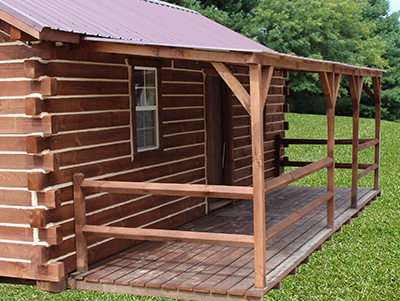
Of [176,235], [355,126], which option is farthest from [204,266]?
[355,126]

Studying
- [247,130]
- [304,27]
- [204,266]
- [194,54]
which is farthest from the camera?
[304,27]

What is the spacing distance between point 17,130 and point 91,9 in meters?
2.51

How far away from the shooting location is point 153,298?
7.27 metres

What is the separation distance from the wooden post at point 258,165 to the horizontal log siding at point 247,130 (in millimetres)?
5652

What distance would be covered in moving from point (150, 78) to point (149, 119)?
646 millimetres

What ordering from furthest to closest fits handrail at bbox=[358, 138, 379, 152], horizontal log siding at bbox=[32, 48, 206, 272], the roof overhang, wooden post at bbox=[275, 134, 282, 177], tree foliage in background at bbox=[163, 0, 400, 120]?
tree foliage in background at bbox=[163, 0, 400, 120] < wooden post at bbox=[275, 134, 282, 177] < handrail at bbox=[358, 138, 379, 152] < horizontal log siding at bbox=[32, 48, 206, 272] < the roof overhang

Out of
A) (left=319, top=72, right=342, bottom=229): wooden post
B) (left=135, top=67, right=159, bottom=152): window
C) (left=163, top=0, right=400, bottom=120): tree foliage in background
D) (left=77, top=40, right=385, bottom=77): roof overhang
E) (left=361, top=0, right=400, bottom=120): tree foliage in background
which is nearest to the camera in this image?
(left=77, top=40, right=385, bottom=77): roof overhang

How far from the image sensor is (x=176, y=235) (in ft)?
23.4

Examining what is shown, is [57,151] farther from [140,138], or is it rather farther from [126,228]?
[140,138]

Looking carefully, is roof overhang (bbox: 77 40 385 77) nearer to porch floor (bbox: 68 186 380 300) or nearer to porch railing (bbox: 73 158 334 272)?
porch railing (bbox: 73 158 334 272)

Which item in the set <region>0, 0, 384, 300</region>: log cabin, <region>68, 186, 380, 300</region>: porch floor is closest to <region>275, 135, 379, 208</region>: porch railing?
<region>68, 186, 380, 300</region>: porch floor

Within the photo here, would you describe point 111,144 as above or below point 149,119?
below

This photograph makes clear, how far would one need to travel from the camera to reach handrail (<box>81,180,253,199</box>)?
6855mm

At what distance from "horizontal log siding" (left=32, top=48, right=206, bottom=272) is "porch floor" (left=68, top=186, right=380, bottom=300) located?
38cm
